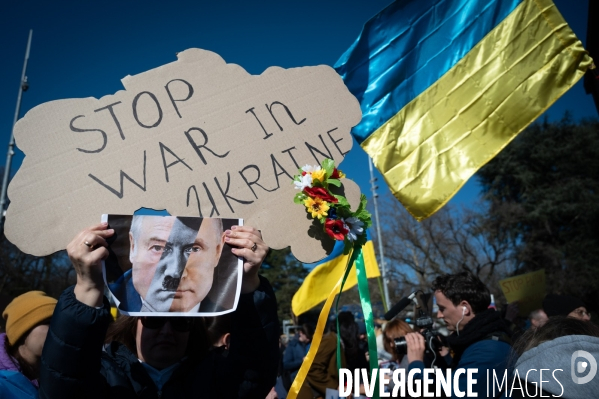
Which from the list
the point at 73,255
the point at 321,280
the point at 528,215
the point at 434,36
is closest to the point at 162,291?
the point at 73,255

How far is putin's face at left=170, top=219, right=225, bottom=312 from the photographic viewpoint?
138 centimetres

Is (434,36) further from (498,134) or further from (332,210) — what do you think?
(332,210)

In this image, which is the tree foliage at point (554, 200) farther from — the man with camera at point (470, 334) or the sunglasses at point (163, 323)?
the sunglasses at point (163, 323)

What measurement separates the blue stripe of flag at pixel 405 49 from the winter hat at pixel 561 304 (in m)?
2.34

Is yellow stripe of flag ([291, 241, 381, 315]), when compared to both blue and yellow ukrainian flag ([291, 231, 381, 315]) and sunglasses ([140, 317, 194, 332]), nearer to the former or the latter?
blue and yellow ukrainian flag ([291, 231, 381, 315])

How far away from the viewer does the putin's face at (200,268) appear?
1.38m

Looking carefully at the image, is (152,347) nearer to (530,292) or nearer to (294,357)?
(294,357)

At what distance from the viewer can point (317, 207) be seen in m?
1.59

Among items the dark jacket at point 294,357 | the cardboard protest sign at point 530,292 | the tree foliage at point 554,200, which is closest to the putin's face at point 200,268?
the dark jacket at point 294,357

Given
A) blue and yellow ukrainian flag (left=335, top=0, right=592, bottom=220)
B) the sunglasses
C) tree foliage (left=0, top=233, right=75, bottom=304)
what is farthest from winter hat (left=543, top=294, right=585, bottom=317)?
tree foliage (left=0, top=233, right=75, bottom=304)

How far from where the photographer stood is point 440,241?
25188mm

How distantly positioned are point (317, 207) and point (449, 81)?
2167 mm

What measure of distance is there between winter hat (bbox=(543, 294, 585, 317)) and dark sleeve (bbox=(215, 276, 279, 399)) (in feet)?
11.0

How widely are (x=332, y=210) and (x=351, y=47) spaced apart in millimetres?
2110
